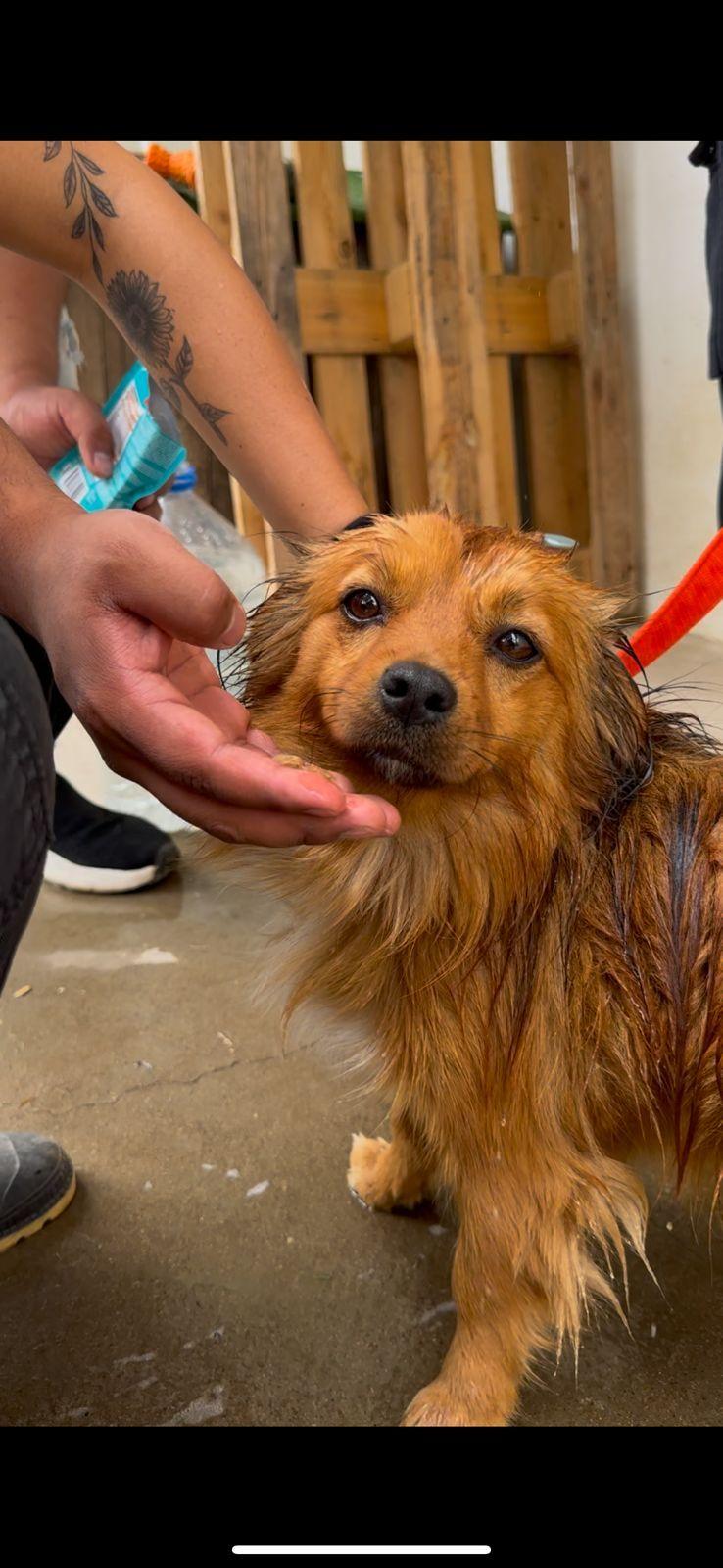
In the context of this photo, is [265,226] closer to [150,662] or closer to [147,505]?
[147,505]

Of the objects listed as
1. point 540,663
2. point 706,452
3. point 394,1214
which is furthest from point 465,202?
point 394,1214

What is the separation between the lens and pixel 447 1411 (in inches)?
53.0

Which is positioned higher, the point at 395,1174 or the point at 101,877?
the point at 101,877

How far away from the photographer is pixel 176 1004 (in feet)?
7.62

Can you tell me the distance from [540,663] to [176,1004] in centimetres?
131

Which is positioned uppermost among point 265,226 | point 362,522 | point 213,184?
point 213,184

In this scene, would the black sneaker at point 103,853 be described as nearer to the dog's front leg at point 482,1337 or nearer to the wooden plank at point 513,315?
the dog's front leg at point 482,1337

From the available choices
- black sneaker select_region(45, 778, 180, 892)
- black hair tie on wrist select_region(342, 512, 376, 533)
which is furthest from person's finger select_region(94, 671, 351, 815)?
black sneaker select_region(45, 778, 180, 892)

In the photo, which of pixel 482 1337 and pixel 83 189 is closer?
pixel 482 1337

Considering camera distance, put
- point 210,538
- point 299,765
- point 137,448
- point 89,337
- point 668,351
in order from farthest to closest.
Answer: point 89,337 → point 668,351 → point 210,538 → point 137,448 → point 299,765

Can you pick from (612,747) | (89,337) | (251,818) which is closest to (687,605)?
(612,747)

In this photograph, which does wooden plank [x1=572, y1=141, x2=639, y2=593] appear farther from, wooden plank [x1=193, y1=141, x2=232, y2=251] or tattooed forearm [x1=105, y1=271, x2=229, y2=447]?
tattooed forearm [x1=105, y1=271, x2=229, y2=447]

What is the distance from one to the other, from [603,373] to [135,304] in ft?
10.9
